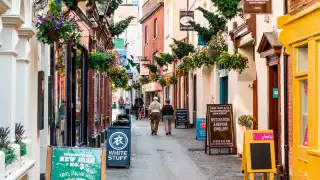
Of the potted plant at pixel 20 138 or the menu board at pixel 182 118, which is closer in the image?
the potted plant at pixel 20 138

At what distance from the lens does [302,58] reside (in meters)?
11.1

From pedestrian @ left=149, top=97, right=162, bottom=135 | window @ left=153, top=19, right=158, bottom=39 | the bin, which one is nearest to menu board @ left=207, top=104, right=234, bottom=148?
the bin

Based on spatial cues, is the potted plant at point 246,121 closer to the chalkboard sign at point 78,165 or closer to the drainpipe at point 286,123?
the drainpipe at point 286,123

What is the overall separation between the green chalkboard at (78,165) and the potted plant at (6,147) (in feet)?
2.89

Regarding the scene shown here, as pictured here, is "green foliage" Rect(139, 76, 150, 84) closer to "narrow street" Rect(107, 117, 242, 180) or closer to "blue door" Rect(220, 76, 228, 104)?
"blue door" Rect(220, 76, 228, 104)

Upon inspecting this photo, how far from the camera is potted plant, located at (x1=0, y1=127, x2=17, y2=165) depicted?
7.19 m

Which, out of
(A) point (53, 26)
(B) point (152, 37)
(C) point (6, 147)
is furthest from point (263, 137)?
(B) point (152, 37)

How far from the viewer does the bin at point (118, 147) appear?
1526 cm

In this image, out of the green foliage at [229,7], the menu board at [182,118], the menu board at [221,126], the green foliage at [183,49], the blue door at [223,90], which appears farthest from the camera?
the menu board at [182,118]

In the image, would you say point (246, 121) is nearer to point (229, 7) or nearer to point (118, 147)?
point (229, 7)

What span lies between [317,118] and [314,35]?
1.32 m

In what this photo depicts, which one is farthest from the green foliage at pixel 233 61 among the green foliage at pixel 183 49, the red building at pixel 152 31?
the red building at pixel 152 31

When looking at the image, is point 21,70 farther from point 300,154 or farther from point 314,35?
point 300,154

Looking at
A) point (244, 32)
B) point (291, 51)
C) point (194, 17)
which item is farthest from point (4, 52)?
point (194, 17)
